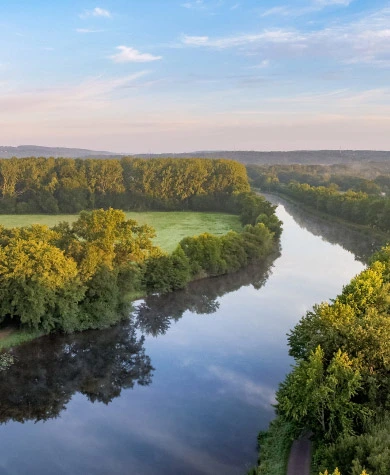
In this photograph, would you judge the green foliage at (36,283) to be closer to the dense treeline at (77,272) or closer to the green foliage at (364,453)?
the dense treeline at (77,272)

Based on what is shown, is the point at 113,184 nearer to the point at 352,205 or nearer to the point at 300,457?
the point at 352,205

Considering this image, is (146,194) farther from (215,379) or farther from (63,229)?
(215,379)

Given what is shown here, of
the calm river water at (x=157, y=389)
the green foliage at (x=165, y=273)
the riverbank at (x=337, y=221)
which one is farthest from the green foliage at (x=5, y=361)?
the riverbank at (x=337, y=221)

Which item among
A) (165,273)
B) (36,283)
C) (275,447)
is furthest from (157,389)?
(165,273)

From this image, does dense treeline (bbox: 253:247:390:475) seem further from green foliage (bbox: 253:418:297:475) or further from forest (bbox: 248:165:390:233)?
forest (bbox: 248:165:390:233)

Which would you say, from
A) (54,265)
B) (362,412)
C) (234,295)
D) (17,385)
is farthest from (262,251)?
(362,412)

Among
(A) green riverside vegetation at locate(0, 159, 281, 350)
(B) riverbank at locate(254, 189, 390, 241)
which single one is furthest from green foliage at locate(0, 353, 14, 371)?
(B) riverbank at locate(254, 189, 390, 241)
